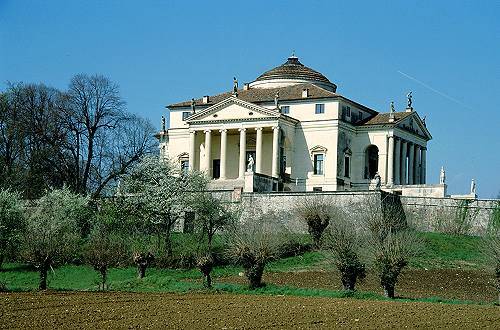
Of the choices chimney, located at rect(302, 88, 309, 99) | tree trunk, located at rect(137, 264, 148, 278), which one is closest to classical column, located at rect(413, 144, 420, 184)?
chimney, located at rect(302, 88, 309, 99)

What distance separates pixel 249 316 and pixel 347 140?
49098mm

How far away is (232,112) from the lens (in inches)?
3145

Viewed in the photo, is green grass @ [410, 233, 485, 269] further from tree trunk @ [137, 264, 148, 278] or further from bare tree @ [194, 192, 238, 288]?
tree trunk @ [137, 264, 148, 278]

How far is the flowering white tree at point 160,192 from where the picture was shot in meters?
63.9

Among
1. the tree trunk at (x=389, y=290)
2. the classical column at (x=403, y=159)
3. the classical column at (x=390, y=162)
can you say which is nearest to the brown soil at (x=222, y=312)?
the tree trunk at (x=389, y=290)

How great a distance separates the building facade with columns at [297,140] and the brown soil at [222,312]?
3682cm

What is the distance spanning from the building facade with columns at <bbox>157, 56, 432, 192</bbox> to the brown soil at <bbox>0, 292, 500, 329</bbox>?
36.8 m

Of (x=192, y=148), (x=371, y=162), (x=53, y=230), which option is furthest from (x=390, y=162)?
(x=53, y=230)

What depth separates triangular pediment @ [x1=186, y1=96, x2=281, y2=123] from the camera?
7844 centimetres

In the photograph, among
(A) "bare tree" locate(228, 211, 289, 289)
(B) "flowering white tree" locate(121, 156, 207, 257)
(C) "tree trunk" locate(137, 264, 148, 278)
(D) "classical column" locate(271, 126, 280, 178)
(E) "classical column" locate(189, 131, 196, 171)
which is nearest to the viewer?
(A) "bare tree" locate(228, 211, 289, 289)

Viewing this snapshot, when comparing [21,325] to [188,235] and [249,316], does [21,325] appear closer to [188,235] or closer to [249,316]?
[249,316]

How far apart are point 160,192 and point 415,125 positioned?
30133mm

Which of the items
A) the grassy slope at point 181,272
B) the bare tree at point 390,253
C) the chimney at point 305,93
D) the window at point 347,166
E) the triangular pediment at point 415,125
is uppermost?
the chimney at point 305,93

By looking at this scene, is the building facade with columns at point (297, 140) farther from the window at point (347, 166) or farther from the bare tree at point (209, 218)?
the bare tree at point (209, 218)
